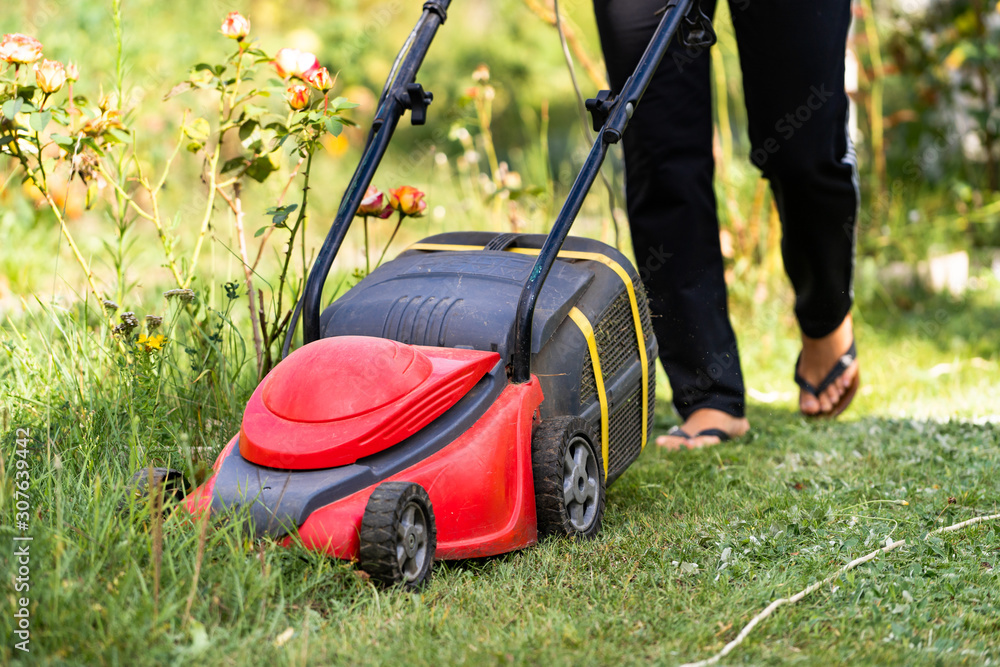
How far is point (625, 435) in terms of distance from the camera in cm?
188

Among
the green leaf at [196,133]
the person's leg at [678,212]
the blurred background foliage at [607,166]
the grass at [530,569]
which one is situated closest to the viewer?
the grass at [530,569]

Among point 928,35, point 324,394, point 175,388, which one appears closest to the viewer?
point 324,394

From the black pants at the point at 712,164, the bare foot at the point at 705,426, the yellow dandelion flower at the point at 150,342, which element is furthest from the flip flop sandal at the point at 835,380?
the yellow dandelion flower at the point at 150,342

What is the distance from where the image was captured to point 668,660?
3.99ft

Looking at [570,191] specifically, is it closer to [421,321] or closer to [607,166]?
[421,321]

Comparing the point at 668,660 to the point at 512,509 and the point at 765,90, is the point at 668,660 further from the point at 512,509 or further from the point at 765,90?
the point at 765,90

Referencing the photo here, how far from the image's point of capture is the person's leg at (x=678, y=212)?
220 cm

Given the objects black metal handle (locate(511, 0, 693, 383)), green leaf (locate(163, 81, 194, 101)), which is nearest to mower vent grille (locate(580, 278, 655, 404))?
black metal handle (locate(511, 0, 693, 383))

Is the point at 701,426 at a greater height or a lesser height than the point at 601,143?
lesser

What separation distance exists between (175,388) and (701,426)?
4.09 ft

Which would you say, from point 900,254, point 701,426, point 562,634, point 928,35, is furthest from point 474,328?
point 928,35

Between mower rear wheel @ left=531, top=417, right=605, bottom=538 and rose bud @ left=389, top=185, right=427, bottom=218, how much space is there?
2.14 ft

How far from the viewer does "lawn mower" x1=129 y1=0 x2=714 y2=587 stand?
1392 mm

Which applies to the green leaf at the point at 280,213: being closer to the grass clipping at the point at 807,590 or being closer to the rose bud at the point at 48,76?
the rose bud at the point at 48,76
